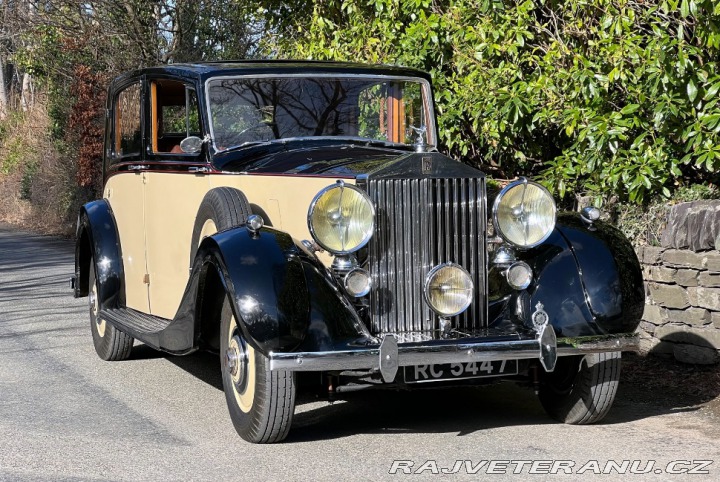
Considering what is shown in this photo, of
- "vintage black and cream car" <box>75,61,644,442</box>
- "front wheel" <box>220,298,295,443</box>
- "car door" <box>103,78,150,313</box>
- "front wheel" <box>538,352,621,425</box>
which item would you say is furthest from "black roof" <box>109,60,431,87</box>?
"front wheel" <box>538,352,621,425</box>

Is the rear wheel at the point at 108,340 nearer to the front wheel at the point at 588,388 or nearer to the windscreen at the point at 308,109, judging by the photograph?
the windscreen at the point at 308,109

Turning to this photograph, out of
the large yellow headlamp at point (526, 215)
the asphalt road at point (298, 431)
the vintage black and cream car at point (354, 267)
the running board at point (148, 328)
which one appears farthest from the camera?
the running board at point (148, 328)

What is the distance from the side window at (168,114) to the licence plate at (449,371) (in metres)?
2.48

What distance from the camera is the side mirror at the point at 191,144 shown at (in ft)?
20.2

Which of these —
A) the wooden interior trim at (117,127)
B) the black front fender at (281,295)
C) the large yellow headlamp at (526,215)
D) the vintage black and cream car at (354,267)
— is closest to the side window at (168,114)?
the vintage black and cream car at (354,267)

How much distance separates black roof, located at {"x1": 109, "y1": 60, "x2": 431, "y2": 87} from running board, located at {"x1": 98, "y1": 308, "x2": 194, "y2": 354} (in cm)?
154

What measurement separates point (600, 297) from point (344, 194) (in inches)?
54.9

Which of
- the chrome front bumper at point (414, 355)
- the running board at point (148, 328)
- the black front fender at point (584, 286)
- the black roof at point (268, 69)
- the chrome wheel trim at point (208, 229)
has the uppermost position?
the black roof at point (268, 69)

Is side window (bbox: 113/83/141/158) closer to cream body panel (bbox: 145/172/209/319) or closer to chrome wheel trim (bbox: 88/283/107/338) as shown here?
cream body panel (bbox: 145/172/209/319)

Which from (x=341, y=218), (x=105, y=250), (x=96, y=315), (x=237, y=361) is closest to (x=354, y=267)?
(x=341, y=218)

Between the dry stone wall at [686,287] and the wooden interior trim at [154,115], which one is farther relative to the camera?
the wooden interior trim at [154,115]

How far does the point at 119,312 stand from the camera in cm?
725

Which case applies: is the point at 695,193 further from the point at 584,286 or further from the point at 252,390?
the point at 252,390

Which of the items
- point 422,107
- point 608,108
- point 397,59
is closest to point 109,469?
point 422,107
